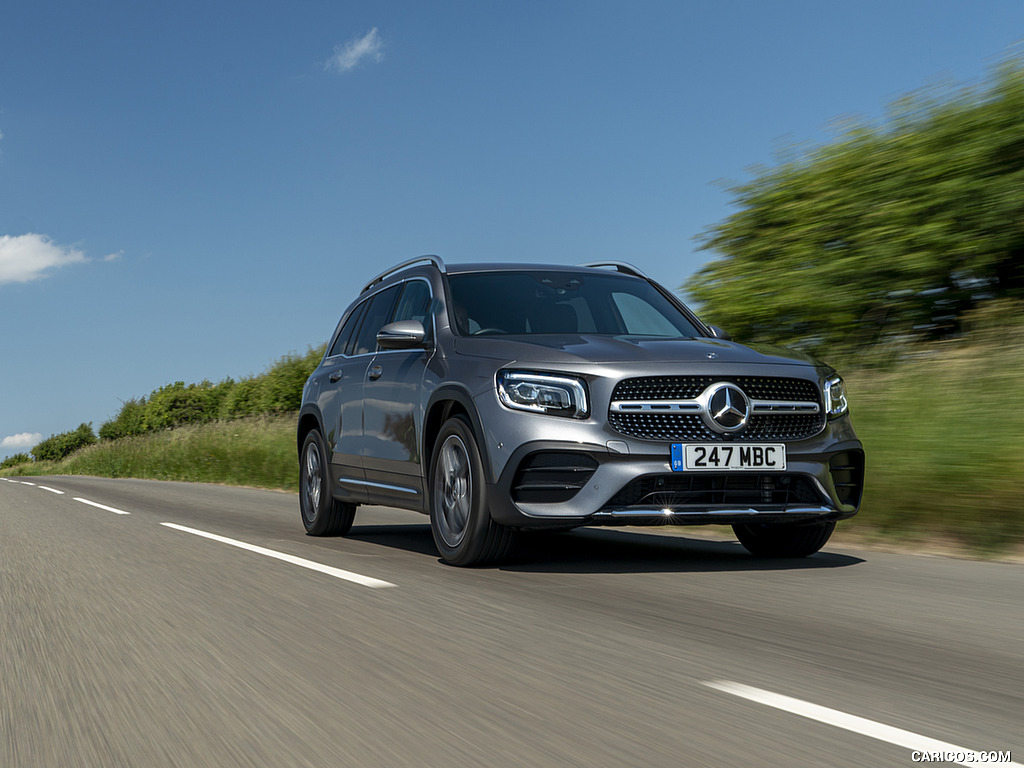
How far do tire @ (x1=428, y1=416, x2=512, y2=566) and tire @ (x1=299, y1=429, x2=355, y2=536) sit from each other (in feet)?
7.66

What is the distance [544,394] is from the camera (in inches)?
241

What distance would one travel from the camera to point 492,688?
364 cm

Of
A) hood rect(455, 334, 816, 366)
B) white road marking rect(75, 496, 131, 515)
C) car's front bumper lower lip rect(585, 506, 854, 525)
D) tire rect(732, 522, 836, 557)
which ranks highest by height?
hood rect(455, 334, 816, 366)

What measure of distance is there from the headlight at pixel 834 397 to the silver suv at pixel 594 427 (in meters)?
0.01

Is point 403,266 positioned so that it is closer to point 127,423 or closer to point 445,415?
point 445,415

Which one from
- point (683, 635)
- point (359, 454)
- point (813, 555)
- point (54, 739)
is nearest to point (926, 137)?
point (813, 555)

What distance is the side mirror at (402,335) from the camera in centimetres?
707

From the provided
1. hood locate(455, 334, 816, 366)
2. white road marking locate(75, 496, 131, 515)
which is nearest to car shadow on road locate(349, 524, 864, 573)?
hood locate(455, 334, 816, 366)

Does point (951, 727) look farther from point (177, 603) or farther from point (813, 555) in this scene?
point (813, 555)

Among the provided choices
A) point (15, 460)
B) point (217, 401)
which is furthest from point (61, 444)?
point (217, 401)

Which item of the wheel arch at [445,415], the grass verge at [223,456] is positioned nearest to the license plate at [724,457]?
the wheel arch at [445,415]

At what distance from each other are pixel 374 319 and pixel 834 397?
3782 mm

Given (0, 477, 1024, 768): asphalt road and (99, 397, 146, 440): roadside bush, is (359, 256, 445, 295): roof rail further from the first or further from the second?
(99, 397, 146, 440): roadside bush

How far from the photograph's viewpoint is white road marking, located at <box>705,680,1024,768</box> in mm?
2889
